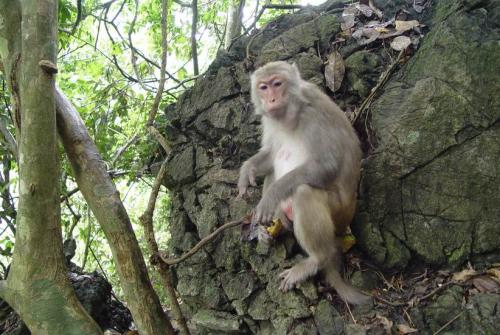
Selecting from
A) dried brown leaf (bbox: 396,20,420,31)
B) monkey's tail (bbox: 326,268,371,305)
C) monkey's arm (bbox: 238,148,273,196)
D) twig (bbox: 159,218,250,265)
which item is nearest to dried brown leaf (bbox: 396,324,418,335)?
monkey's tail (bbox: 326,268,371,305)

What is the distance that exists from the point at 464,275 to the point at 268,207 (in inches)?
56.7

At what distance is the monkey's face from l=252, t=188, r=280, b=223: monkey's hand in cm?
67

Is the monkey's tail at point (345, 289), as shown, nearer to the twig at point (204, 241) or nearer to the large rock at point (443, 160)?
the large rock at point (443, 160)

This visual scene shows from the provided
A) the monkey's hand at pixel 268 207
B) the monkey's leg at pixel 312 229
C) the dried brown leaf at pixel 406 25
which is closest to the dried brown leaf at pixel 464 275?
the monkey's leg at pixel 312 229

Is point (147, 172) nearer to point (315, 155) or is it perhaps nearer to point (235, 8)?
point (315, 155)

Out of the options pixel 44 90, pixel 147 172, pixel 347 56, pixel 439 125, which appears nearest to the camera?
pixel 44 90

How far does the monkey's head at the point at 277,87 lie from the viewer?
11.6ft

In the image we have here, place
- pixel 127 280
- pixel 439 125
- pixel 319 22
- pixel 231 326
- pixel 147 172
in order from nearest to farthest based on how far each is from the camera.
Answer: pixel 127 280 < pixel 439 125 < pixel 231 326 < pixel 319 22 < pixel 147 172

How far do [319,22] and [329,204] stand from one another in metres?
2.31

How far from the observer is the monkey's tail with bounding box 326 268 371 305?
306 cm

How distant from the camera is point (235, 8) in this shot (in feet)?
22.6

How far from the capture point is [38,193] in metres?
2.83

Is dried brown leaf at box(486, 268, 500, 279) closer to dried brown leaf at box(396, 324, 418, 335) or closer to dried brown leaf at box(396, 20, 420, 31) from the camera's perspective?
dried brown leaf at box(396, 324, 418, 335)

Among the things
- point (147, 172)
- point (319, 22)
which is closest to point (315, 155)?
point (319, 22)
